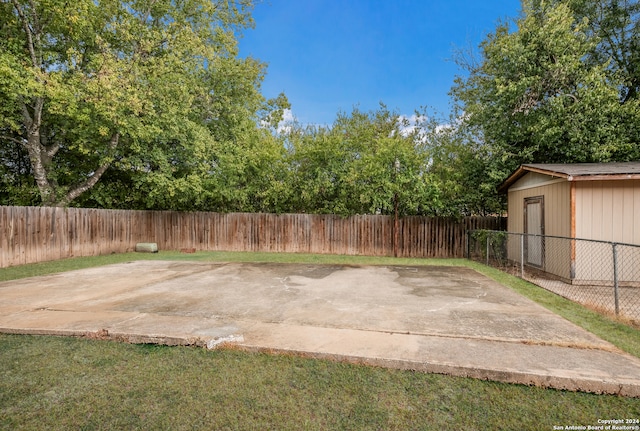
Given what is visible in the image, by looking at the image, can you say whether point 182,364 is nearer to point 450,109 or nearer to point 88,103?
point 88,103

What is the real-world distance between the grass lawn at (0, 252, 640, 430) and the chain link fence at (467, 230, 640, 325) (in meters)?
2.47

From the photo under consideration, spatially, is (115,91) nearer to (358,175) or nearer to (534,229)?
(358,175)

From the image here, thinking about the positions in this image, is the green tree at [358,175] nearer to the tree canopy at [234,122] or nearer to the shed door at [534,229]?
the tree canopy at [234,122]

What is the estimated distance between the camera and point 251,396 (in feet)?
7.16

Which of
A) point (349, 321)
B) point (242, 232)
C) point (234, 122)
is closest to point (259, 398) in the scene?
point (349, 321)

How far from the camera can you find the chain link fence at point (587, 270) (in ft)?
15.9

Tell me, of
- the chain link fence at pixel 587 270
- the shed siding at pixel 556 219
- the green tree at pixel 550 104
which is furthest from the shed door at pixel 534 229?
the green tree at pixel 550 104

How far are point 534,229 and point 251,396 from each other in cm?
842

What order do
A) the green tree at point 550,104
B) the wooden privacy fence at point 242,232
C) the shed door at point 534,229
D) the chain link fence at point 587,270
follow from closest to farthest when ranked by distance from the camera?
the chain link fence at point 587,270 < the shed door at point 534,229 < the green tree at point 550,104 < the wooden privacy fence at point 242,232

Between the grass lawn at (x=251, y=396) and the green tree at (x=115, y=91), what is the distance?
989cm

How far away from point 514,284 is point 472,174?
622 cm

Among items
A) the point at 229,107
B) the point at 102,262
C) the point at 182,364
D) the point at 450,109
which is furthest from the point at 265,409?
the point at 450,109

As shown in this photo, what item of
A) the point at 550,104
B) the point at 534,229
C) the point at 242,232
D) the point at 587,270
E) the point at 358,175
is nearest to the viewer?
the point at 587,270

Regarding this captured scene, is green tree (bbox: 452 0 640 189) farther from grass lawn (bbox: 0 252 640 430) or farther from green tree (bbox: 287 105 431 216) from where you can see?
grass lawn (bbox: 0 252 640 430)
